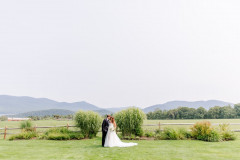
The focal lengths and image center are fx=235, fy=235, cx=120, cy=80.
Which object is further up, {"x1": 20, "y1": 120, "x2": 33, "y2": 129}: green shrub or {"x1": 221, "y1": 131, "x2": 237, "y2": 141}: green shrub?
{"x1": 20, "y1": 120, "x2": 33, "y2": 129}: green shrub

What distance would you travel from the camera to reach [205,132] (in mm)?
14266

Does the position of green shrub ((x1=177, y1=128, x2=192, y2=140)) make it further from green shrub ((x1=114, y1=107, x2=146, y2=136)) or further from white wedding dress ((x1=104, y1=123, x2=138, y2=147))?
white wedding dress ((x1=104, y1=123, x2=138, y2=147))

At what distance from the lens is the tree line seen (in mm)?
42269

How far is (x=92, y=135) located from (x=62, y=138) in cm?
204

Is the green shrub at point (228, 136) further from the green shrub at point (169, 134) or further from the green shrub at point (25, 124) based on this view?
the green shrub at point (25, 124)

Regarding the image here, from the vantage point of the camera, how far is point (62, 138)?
1595 centimetres

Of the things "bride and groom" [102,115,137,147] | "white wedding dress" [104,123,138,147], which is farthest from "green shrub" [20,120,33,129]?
"white wedding dress" [104,123,138,147]

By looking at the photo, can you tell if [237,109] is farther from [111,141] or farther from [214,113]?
[111,141]

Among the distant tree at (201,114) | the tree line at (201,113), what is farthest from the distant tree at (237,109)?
the distant tree at (201,114)

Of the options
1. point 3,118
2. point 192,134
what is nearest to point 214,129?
point 192,134

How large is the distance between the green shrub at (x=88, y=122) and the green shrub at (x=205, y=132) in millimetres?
6451

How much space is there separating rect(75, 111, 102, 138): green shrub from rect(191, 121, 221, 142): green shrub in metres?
6.45

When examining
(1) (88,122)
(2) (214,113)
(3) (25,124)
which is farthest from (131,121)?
(2) (214,113)

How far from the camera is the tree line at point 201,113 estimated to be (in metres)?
42.3
